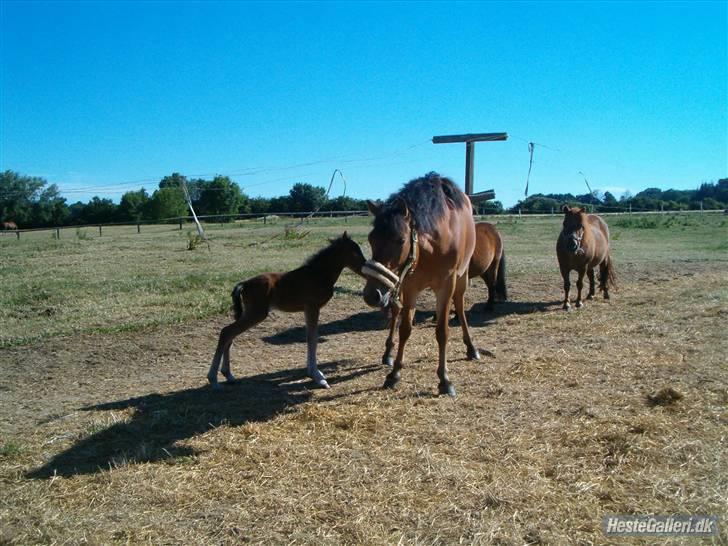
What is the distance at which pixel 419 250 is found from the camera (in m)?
5.10

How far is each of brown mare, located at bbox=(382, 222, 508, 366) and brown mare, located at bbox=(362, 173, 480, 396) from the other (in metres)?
2.47

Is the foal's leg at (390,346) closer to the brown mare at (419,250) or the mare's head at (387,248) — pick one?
the brown mare at (419,250)

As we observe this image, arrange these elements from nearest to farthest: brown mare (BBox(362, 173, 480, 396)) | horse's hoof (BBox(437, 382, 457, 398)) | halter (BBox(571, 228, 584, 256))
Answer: brown mare (BBox(362, 173, 480, 396)) < horse's hoof (BBox(437, 382, 457, 398)) < halter (BBox(571, 228, 584, 256))

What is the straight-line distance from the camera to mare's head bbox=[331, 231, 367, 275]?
18.5 feet

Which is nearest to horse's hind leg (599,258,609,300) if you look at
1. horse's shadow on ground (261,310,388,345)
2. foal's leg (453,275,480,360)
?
horse's shadow on ground (261,310,388,345)

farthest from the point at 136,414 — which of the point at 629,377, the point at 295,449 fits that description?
the point at 629,377

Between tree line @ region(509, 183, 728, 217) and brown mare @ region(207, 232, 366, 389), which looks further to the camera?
tree line @ region(509, 183, 728, 217)

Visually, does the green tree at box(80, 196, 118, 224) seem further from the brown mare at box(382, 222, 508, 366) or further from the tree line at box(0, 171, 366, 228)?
the brown mare at box(382, 222, 508, 366)

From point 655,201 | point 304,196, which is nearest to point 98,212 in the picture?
point 304,196

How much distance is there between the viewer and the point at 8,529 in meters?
3.04

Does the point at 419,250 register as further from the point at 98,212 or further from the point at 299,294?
the point at 98,212

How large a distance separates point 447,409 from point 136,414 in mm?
2976

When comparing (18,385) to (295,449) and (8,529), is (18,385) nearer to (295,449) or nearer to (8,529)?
(8,529)

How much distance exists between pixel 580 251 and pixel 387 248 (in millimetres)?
7008
